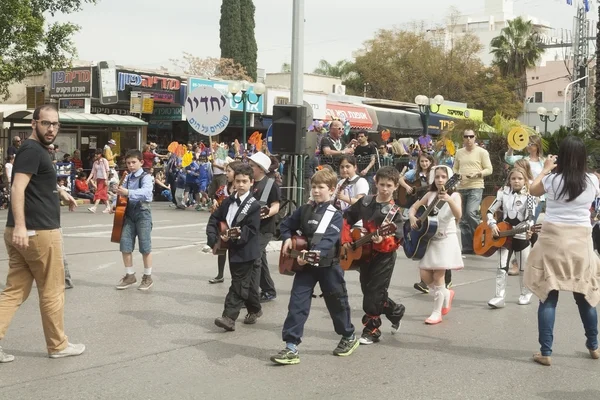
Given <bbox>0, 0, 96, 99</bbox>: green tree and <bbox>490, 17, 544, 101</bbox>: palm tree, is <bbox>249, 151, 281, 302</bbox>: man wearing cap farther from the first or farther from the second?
<bbox>490, 17, 544, 101</bbox>: palm tree

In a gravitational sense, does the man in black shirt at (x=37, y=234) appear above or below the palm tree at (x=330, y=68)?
below

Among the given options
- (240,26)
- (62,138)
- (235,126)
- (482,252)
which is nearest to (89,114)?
(62,138)

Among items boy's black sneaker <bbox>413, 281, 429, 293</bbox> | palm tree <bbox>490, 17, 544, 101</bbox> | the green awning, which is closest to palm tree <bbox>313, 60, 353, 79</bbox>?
palm tree <bbox>490, 17, 544, 101</bbox>

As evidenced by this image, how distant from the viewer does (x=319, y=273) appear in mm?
6465

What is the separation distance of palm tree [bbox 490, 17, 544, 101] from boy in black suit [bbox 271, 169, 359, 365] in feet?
189

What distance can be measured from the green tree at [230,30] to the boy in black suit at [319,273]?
146 ft

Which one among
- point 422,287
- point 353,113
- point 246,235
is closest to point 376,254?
point 246,235

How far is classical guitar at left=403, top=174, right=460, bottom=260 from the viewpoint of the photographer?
760cm

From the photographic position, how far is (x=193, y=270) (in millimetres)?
11125

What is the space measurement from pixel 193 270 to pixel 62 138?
16.8 metres

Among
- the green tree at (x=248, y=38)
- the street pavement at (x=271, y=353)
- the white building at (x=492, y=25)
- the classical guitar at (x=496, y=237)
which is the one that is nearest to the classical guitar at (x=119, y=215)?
the street pavement at (x=271, y=353)

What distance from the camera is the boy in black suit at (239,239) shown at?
23.9ft

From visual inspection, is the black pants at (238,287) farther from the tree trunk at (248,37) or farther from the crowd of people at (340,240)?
the tree trunk at (248,37)

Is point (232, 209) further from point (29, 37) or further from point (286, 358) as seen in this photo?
point (29, 37)
